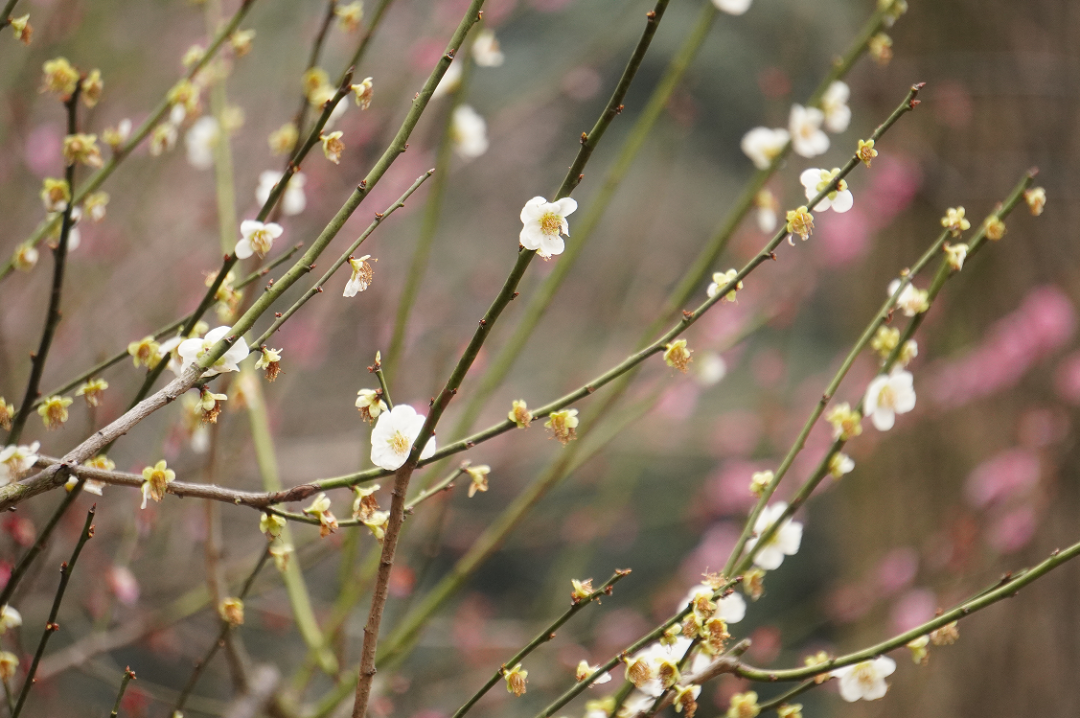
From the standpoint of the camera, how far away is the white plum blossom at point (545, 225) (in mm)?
587

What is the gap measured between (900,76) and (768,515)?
2011 millimetres

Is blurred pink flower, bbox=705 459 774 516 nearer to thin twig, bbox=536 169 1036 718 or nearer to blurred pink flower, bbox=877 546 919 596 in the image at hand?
blurred pink flower, bbox=877 546 919 596

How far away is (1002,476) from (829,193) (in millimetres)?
1680

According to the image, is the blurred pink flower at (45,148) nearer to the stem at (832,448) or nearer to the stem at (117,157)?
the stem at (117,157)

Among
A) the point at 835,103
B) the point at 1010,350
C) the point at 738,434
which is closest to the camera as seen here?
the point at 835,103

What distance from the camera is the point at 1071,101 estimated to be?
6.56ft

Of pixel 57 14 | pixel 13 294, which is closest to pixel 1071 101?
pixel 57 14

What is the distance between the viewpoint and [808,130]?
1042mm

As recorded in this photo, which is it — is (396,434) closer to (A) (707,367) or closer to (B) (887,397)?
(B) (887,397)

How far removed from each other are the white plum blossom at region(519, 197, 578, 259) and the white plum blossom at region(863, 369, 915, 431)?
0.38 metres

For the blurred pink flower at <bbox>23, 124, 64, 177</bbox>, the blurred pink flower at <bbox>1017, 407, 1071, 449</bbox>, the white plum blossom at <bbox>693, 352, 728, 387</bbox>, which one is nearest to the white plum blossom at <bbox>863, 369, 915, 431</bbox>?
the white plum blossom at <bbox>693, 352, 728, 387</bbox>

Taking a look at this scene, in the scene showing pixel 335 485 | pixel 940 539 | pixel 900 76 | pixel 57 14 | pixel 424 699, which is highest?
pixel 900 76

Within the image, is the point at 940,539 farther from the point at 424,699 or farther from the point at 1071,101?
the point at 424,699

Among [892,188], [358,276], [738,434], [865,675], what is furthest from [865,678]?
[738,434]
